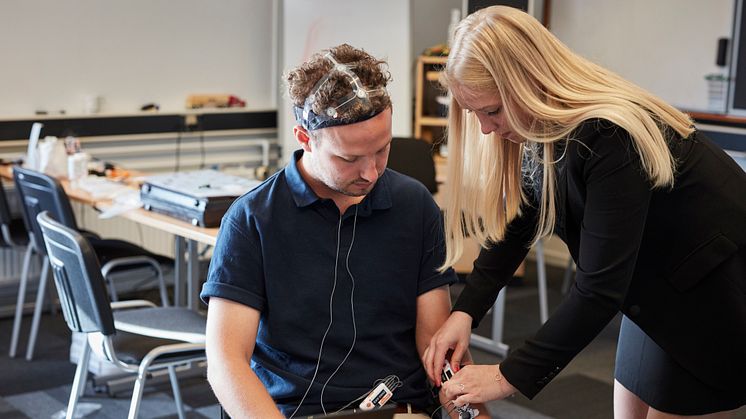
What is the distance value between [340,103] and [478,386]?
0.50m

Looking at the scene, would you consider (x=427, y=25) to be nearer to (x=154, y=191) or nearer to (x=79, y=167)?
(x=79, y=167)

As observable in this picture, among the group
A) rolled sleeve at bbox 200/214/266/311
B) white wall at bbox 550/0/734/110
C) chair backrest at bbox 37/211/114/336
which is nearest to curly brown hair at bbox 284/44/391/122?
rolled sleeve at bbox 200/214/266/311

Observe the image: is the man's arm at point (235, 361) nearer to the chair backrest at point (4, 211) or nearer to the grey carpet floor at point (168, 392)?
the grey carpet floor at point (168, 392)

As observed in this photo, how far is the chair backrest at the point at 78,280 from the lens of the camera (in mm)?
2311

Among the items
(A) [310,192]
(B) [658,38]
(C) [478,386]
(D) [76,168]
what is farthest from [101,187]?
(B) [658,38]

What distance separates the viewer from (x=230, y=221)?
1.59 meters

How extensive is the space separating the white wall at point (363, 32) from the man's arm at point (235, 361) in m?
3.49

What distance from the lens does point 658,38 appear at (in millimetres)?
4945

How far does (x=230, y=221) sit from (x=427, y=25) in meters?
4.24

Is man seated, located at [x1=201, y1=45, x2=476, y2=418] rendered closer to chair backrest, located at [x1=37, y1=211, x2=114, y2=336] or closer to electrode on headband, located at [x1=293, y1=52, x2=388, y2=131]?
electrode on headband, located at [x1=293, y1=52, x2=388, y2=131]

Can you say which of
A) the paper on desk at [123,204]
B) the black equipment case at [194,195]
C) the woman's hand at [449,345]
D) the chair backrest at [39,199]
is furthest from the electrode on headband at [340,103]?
the chair backrest at [39,199]

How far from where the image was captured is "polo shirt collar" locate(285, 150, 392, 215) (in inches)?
63.1

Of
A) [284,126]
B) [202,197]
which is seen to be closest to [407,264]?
[202,197]

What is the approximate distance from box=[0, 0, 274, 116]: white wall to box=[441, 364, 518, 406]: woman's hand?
3666 mm
